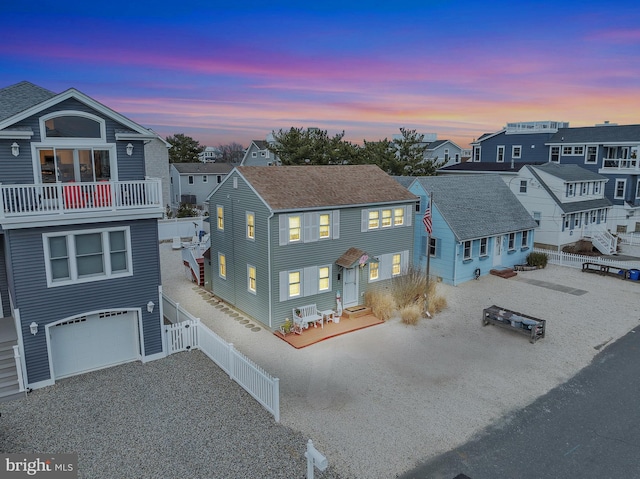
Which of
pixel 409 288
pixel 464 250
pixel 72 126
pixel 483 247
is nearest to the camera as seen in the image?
pixel 72 126

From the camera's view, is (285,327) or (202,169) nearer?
(285,327)

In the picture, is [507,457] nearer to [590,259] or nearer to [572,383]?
[572,383]

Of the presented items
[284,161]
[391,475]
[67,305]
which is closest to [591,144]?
[284,161]

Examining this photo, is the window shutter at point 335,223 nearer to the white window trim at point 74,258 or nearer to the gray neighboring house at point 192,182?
the white window trim at point 74,258

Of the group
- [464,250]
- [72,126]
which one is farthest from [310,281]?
[464,250]

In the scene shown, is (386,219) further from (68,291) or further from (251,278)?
(68,291)

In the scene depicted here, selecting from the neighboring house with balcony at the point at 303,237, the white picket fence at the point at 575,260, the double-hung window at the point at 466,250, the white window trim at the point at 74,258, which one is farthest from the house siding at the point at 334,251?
the white picket fence at the point at 575,260
